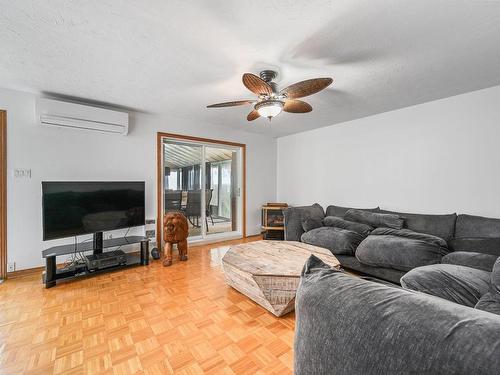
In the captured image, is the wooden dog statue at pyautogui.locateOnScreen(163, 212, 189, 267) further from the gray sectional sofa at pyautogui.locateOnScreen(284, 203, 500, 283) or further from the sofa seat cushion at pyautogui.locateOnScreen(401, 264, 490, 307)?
the sofa seat cushion at pyautogui.locateOnScreen(401, 264, 490, 307)

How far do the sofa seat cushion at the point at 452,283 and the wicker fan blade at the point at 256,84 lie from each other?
185 centimetres

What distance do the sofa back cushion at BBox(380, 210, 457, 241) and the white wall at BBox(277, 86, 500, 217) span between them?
269 millimetres

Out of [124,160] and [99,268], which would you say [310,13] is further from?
[99,268]

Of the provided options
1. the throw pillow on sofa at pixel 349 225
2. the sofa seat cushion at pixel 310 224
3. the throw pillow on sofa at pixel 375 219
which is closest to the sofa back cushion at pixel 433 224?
the throw pillow on sofa at pixel 375 219

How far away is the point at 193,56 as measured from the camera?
195cm

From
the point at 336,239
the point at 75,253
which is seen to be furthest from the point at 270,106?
the point at 75,253

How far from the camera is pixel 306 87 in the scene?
6.31ft

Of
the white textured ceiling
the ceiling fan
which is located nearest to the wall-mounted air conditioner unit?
the white textured ceiling

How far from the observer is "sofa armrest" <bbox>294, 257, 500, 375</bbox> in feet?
1.52

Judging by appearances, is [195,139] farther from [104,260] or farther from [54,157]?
[104,260]

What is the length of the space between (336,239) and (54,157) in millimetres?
3742

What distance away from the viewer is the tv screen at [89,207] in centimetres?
254

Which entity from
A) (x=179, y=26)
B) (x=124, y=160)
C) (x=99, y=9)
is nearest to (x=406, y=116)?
(x=179, y=26)

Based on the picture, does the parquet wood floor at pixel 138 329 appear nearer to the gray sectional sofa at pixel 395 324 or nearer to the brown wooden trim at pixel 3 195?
the brown wooden trim at pixel 3 195
